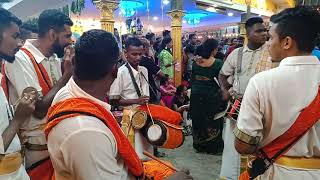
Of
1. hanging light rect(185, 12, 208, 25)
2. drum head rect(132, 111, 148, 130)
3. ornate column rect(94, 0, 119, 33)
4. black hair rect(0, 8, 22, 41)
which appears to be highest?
hanging light rect(185, 12, 208, 25)

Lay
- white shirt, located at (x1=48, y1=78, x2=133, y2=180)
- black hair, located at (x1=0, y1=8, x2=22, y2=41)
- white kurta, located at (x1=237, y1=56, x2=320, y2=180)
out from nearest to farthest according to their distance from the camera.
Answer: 1. white shirt, located at (x1=48, y1=78, x2=133, y2=180)
2. white kurta, located at (x1=237, y1=56, x2=320, y2=180)
3. black hair, located at (x1=0, y1=8, x2=22, y2=41)

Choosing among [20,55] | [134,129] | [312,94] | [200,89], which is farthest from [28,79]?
[200,89]

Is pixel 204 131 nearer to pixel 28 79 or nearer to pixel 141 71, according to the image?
pixel 141 71

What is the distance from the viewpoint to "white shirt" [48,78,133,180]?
105 centimetres

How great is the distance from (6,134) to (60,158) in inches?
27.3

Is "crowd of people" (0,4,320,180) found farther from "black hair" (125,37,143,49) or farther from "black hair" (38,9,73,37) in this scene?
"black hair" (125,37,143,49)

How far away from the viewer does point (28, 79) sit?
82.1 inches

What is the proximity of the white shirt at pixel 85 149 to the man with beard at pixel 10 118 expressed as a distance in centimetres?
65

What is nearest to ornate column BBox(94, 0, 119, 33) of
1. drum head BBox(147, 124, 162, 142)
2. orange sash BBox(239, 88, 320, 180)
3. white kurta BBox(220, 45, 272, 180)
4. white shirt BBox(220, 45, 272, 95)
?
white kurta BBox(220, 45, 272, 180)

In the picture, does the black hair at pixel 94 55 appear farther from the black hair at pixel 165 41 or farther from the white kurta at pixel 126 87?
the black hair at pixel 165 41

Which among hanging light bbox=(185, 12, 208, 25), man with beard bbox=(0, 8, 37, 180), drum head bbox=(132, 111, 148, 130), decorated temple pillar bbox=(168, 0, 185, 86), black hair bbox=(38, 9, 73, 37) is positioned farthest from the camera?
hanging light bbox=(185, 12, 208, 25)

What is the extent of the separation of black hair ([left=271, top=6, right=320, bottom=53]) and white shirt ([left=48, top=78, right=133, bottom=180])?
3.18 ft

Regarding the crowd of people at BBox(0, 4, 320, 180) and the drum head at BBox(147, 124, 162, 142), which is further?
the drum head at BBox(147, 124, 162, 142)

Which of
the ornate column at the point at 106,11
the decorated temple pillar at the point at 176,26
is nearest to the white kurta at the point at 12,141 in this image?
the ornate column at the point at 106,11
